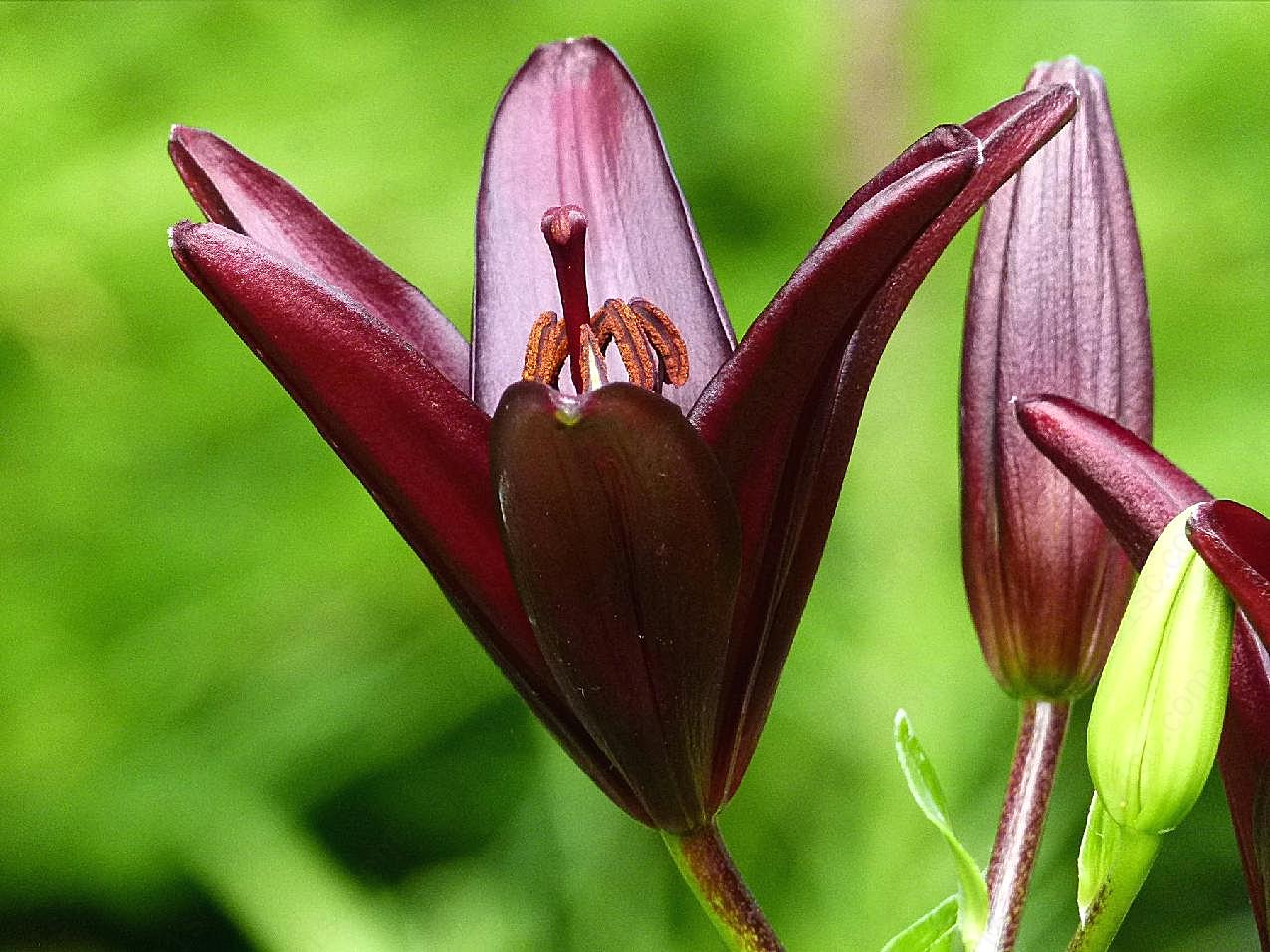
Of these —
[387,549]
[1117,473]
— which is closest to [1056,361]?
[1117,473]

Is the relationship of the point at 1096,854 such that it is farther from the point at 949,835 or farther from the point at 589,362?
the point at 589,362

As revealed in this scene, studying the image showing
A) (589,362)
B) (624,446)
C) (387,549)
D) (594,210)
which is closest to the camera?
(624,446)

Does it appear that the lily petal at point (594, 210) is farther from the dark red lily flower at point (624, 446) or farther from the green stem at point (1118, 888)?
the green stem at point (1118, 888)

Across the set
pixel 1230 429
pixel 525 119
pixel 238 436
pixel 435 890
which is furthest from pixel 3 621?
pixel 1230 429

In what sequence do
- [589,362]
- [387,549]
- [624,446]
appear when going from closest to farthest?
1. [624,446]
2. [589,362]
3. [387,549]

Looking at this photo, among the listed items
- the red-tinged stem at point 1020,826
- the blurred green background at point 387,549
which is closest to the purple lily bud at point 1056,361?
the red-tinged stem at point 1020,826

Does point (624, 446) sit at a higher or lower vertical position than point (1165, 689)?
higher

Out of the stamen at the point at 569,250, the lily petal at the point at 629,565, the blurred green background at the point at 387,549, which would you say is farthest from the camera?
the blurred green background at the point at 387,549
